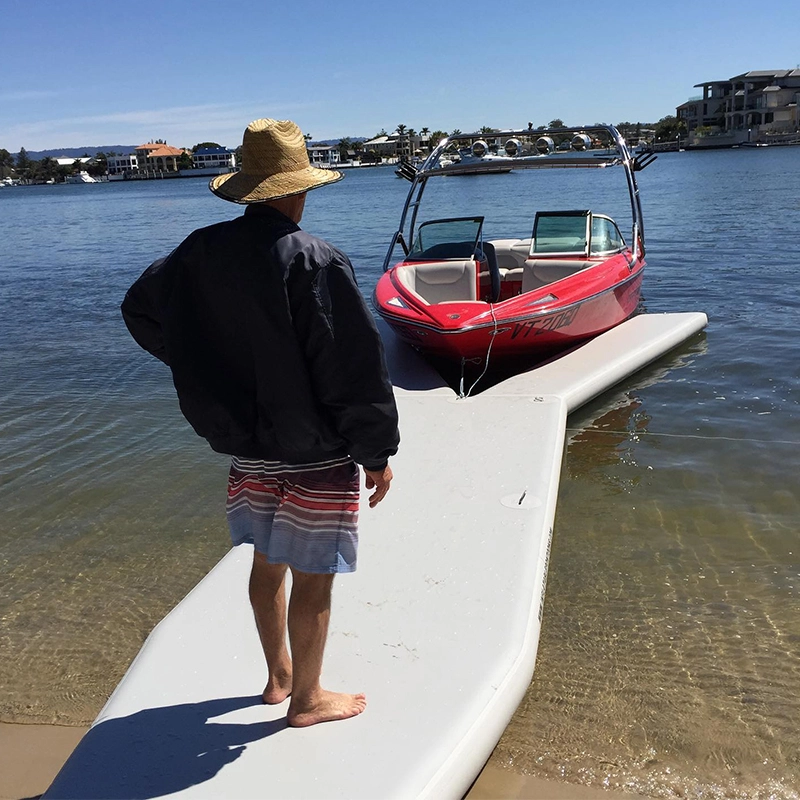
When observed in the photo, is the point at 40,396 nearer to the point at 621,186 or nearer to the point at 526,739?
the point at 526,739

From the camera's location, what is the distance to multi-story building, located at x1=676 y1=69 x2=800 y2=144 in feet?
326

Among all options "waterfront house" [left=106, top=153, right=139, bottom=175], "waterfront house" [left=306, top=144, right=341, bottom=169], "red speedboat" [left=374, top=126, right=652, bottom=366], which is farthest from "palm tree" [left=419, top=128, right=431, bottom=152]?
"red speedboat" [left=374, top=126, right=652, bottom=366]

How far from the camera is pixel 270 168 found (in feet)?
7.21

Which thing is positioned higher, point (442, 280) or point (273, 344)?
point (273, 344)

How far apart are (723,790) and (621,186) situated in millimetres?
42605

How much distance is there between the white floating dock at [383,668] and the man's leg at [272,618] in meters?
0.08

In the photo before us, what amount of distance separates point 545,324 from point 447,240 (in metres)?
2.00

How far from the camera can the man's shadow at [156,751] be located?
235cm

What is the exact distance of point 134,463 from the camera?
5.90 m

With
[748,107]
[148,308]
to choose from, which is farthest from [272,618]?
[748,107]

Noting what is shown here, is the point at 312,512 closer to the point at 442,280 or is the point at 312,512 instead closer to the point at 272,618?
the point at 272,618

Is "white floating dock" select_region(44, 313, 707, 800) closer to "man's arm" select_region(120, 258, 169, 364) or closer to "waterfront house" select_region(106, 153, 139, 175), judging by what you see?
"man's arm" select_region(120, 258, 169, 364)

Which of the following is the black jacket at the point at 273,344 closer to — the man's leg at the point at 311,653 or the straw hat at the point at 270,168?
the straw hat at the point at 270,168

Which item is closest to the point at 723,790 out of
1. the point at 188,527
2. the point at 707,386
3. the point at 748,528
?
the point at 748,528
